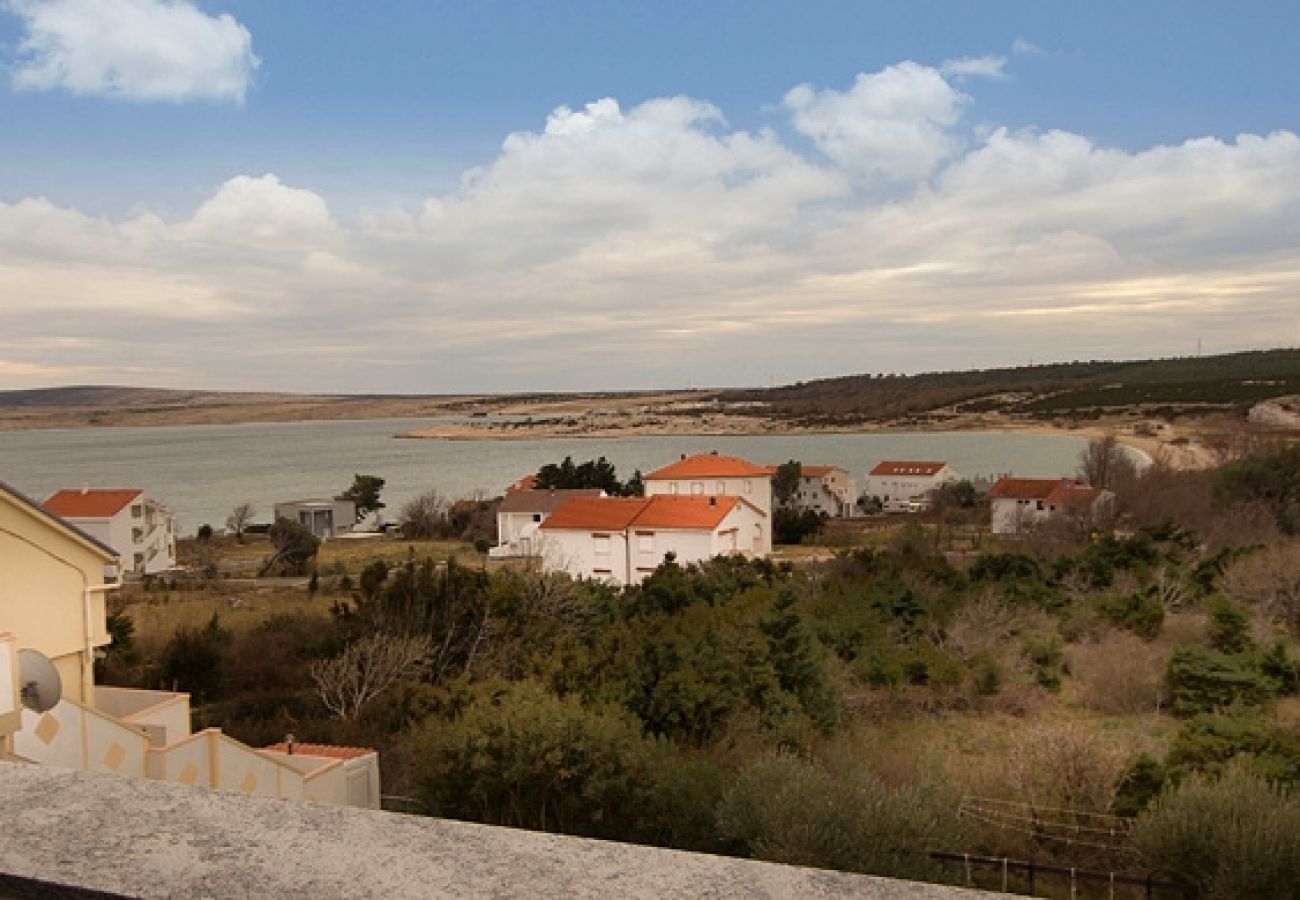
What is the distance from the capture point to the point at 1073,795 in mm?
11648

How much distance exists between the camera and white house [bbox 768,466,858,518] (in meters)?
72.3

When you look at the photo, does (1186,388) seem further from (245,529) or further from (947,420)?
(245,529)

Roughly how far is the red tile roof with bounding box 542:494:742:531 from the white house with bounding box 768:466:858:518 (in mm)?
31502

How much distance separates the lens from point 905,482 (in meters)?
78.9

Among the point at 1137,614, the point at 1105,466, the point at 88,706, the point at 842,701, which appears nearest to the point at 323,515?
the point at 1105,466

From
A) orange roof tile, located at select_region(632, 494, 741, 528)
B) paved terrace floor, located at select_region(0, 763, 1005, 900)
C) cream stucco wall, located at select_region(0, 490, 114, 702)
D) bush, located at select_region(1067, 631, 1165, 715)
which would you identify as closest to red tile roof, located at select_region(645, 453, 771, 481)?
orange roof tile, located at select_region(632, 494, 741, 528)

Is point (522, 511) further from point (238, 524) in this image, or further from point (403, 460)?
point (403, 460)

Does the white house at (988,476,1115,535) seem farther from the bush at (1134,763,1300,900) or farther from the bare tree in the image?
the bush at (1134,763,1300,900)

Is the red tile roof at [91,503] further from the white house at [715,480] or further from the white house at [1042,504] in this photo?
the white house at [1042,504]

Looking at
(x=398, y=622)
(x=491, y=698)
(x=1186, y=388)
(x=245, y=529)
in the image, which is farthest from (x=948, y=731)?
(x=1186, y=388)

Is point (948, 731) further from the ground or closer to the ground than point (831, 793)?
closer to the ground

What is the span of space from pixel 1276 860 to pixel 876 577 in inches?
751

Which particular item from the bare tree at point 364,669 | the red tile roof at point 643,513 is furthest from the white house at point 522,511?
the bare tree at point 364,669

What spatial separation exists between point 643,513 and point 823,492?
35.5 metres
